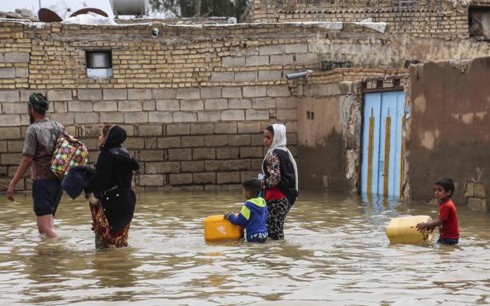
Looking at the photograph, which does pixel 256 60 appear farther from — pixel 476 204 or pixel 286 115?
pixel 476 204

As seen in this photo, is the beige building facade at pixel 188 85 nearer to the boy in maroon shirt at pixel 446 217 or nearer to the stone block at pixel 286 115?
the stone block at pixel 286 115

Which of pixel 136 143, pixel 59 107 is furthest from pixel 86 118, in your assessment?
pixel 136 143

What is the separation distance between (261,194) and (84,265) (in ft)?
8.00

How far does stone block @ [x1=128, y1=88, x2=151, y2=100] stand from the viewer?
1934 cm

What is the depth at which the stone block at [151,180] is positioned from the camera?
19422 millimetres

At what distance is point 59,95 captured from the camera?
19156 mm

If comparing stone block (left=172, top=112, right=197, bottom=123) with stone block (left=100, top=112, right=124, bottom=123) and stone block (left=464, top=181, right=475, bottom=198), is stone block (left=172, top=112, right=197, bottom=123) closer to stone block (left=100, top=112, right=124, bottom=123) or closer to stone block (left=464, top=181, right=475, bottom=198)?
stone block (left=100, top=112, right=124, bottom=123)

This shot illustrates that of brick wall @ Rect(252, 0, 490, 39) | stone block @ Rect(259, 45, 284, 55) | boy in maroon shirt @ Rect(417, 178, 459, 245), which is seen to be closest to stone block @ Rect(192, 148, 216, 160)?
stone block @ Rect(259, 45, 284, 55)

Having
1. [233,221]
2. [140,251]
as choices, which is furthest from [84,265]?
[233,221]

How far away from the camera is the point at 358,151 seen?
56.7 feet

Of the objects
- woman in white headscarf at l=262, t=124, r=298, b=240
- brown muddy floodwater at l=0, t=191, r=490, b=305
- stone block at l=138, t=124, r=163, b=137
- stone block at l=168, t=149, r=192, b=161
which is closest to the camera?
brown muddy floodwater at l=0, t=191, r=490, b=305

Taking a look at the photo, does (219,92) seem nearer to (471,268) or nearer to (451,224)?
(451,224)

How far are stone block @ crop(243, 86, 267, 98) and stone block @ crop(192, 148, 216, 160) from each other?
1.24m

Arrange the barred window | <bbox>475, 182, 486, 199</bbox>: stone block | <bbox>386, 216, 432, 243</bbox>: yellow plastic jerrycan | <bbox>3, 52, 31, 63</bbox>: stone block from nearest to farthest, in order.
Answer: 1. <bbox>386, 216, 432, 243</bbox>: yellow plastic jerrycan
2. <bbox>475, 182, 486, 199</bbox>: stone block
3. <bbox>3, 52, 31, 63</bbox>: stone block
4. the barred window
